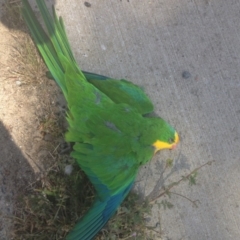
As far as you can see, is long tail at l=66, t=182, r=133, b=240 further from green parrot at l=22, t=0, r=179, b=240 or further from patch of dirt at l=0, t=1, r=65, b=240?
patch of dirt at l=0, t=1, r=65, b=240

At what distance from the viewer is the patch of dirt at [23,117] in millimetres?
2805

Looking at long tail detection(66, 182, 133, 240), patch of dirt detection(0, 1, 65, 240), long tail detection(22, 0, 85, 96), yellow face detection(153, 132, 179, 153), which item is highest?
long tail detection(22, 0, 85, 96)

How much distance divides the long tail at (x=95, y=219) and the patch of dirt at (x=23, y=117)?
1.71ft

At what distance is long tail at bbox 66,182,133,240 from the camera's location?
248cm

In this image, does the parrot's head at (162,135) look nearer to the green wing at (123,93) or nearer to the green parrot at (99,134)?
the green parrot at (99,134)

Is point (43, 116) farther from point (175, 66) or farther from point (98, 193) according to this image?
point (175, 66)

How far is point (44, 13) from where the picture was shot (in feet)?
8.55

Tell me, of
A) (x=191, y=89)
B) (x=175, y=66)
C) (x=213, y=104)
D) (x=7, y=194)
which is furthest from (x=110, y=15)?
(x=7, y=194)

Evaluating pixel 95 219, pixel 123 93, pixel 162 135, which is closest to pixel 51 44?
pixel 123 93

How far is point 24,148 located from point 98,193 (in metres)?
0.64

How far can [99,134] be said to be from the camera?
2.48m

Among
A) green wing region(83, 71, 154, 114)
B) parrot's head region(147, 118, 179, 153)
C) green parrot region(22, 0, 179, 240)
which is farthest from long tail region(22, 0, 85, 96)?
parrot's head region(147, 118, 179, 153)

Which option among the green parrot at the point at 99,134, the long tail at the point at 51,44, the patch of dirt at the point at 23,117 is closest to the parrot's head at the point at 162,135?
the green parrot at the point at 99,134

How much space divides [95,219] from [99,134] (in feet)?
1.65
